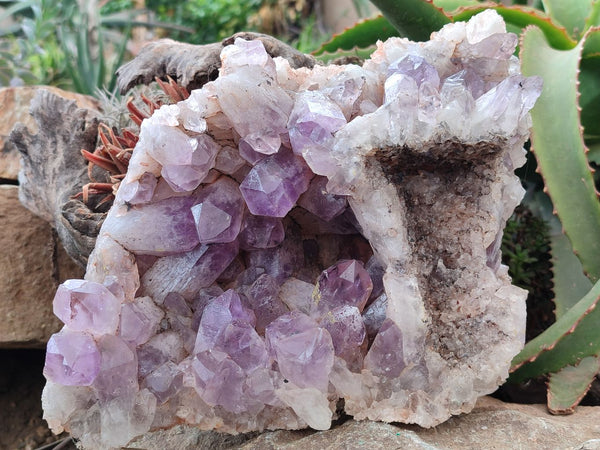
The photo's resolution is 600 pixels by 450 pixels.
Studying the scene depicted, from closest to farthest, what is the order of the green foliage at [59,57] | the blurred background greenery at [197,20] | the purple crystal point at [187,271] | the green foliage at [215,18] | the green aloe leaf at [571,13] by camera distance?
the purple crystal point at [187,271] < the green aloe leaf at [571,13] < the green foliage at [59,57] < the blurred background greenery at [197,20] < the green foliage at [215,18]

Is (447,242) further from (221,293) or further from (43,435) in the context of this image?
(43,435)

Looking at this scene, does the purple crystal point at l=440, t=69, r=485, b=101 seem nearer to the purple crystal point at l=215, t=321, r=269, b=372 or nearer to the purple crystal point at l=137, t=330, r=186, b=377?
the purple crystal point at l=215, t=321, r=269, b=372

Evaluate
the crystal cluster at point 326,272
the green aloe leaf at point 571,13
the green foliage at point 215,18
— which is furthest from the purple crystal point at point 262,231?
the green foliage at point 215,18

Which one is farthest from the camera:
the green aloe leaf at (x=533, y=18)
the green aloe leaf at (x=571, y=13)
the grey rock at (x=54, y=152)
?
the green aloe leaf at (x=571, y=13)

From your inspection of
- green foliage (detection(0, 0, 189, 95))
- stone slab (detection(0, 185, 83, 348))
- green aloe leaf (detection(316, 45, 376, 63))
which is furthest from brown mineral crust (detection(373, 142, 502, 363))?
green foliage (detection(0, 0, 189, 95))

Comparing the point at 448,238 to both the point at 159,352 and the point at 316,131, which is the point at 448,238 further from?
the point at 159,352

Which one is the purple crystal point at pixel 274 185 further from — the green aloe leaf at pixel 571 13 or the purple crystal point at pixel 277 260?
the green aloe leaf at pixel 571 13
